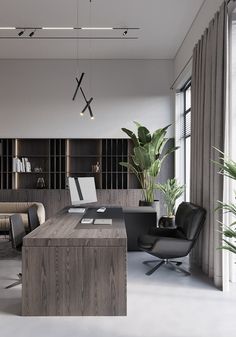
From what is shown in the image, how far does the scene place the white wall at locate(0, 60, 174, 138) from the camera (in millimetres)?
7340

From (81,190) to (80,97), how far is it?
337 centimetres

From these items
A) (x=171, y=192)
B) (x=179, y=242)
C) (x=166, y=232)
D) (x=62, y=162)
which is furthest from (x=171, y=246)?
(x=62, y=162)

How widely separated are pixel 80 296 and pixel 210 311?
4.05 feet

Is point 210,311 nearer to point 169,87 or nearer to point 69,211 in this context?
point 69,211

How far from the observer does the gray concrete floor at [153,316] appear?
2688mm

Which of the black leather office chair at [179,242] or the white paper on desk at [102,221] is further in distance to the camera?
the black leather office chair at [179,242]

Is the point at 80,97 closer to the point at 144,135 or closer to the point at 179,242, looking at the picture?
the point at 144,135

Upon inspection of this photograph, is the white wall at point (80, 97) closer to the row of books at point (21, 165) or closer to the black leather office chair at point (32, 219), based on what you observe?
the row of books at point (21, 165)

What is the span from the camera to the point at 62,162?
24.1 ft

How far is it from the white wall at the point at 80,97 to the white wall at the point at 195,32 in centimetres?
67

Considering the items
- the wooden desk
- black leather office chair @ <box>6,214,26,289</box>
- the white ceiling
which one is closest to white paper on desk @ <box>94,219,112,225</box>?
the wooden desk

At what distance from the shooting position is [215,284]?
149 inches

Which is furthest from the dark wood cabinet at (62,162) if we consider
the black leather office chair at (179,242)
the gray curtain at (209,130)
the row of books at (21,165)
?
the black leather office chair at (179,242)

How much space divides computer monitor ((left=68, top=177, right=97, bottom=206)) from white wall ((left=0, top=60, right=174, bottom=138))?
281 centimetres
